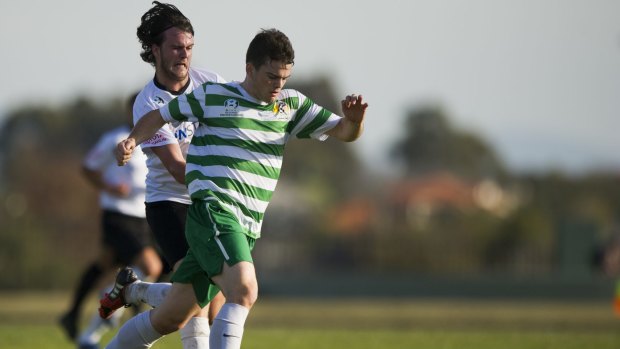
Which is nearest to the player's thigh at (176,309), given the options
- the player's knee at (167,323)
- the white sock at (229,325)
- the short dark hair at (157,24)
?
the player's knee at (167,323)

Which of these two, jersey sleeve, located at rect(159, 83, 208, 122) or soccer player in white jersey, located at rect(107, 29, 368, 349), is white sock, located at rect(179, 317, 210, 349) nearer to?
soccer player in white jersey, located at rect(107, 29, 368, 349)

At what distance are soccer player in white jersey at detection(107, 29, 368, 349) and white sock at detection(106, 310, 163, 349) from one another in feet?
0.54

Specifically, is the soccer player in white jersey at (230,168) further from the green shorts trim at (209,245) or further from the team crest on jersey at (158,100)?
Result: the team crest on jersey at (158,100)

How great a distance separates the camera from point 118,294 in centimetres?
898

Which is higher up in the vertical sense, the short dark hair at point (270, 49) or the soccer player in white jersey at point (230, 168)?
the short dark hair at point (270, 49)

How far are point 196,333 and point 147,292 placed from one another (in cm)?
41

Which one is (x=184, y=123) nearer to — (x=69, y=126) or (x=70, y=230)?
(x=70, y=230)

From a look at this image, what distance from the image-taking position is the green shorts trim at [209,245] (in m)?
7.90

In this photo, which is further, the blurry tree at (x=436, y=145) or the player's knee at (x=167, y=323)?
the blurry tree at (x=436, y=145)

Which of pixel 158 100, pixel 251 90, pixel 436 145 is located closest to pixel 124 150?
pixel 251 90

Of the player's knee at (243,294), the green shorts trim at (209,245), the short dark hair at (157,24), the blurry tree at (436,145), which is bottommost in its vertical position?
the player's knee at (243,294)

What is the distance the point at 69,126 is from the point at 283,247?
66648 millimetres

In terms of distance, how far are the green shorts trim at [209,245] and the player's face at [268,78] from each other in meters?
0.71

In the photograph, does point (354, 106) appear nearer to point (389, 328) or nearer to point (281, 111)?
point (281, 111)
